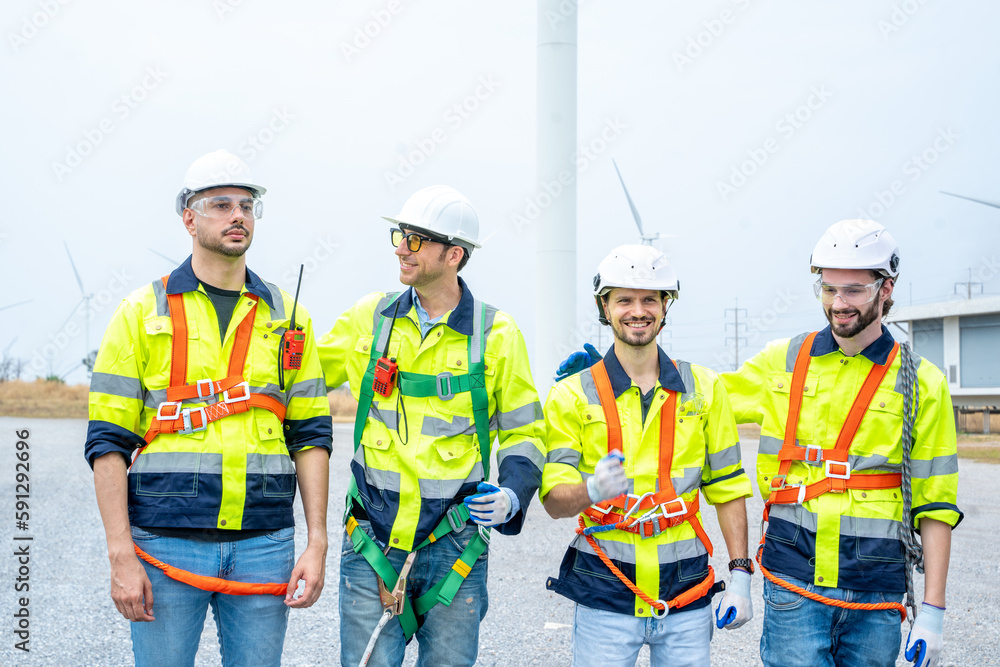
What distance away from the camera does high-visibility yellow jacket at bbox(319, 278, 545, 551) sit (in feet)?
13.3

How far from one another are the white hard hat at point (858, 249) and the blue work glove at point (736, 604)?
1661mm

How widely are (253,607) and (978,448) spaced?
97.3 ft

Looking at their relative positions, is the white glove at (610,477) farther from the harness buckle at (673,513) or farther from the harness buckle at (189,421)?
the harness buckle at (189,421)

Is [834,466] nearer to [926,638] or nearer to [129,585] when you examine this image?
[926,638]

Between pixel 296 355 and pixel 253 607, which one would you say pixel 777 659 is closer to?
pixel 253 607

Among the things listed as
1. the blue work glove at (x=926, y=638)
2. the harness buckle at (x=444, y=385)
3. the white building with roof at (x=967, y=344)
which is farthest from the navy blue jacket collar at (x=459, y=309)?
the white building with roof at (x=967, y=344)

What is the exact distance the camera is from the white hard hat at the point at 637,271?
13.9 feet

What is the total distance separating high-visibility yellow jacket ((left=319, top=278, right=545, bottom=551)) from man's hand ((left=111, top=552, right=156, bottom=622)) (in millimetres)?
1071

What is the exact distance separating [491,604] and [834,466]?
537 cm

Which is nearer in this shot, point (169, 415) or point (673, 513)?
point (169, 415)

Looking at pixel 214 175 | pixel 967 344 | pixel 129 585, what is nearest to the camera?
pixel 129 585

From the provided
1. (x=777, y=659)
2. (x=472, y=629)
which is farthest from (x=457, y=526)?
(x=777, y=659)

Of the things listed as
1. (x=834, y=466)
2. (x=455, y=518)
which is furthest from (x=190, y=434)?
(x=834, y=466)

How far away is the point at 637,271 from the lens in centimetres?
423
